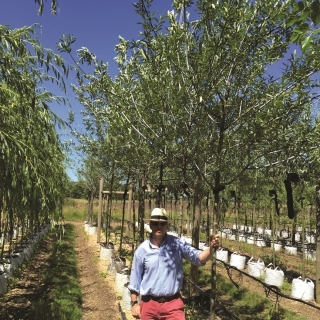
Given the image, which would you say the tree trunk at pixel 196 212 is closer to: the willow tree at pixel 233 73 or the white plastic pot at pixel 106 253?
the willow tree at pixel 233 73

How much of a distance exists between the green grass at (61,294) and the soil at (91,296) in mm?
206

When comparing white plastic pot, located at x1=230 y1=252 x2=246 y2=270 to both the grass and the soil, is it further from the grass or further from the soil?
the grass

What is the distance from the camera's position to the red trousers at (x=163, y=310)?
11.4ft

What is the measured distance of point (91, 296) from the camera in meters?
8.47

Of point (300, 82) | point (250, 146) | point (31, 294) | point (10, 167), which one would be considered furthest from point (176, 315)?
point (31, 294)

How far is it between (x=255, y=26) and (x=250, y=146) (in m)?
1.74

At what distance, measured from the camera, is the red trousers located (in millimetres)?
3480

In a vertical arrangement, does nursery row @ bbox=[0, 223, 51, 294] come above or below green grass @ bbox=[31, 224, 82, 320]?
above

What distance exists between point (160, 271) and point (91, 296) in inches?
225

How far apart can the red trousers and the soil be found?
10.6 feet

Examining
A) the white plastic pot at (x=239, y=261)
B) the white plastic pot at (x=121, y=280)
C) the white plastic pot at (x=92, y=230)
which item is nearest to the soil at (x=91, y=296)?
the white plastic pot at (x=121, y=280)

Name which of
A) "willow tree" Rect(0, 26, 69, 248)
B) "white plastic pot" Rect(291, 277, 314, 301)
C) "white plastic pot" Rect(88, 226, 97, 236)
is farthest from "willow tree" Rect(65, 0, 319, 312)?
"white plastic pot" Rect(88, 226, 97, 236)

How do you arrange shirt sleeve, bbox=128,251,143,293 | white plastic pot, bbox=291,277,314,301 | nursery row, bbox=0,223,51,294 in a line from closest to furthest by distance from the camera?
shirt sleeve, bbox=128,251,143,293 < nursery row, bbox=0,223,51,294 < white plastic pot, bbox=291,277,314,301

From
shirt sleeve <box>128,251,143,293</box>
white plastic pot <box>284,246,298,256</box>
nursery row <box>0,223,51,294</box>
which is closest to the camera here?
shirt sleeve <box>128,251,143,293</box>
